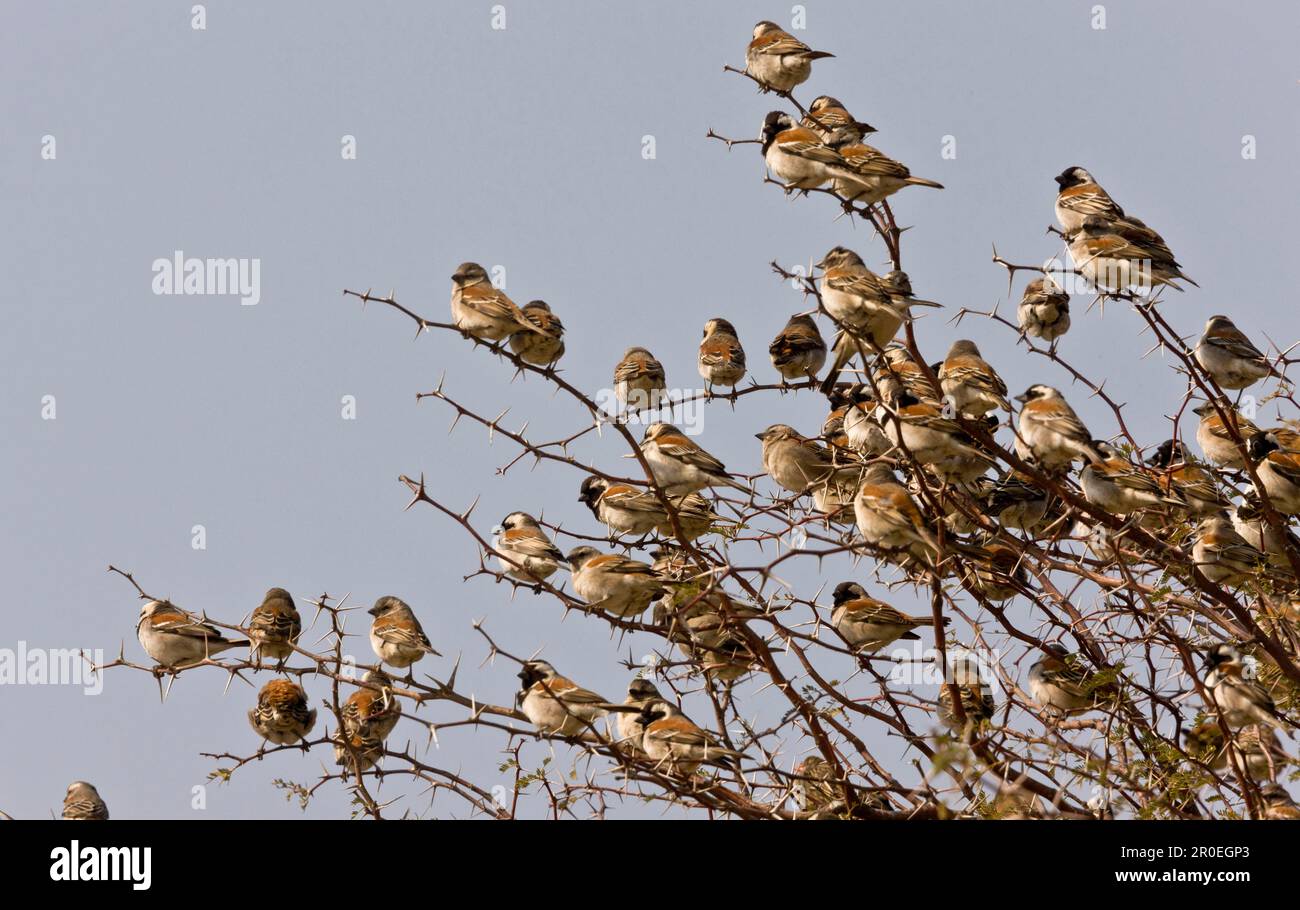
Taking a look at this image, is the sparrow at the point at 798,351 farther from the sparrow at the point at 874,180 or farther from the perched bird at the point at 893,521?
the perched bird at the point at 893,521

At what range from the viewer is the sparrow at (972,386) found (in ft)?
29.5

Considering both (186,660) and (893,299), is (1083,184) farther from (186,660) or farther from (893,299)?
(186,660)

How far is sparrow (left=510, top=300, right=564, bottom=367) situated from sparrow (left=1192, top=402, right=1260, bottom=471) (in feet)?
13.7

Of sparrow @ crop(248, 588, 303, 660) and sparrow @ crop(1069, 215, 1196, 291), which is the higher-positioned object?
sparrow @ crop(1069, 215, 1196, 291)

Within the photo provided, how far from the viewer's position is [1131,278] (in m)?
8.97

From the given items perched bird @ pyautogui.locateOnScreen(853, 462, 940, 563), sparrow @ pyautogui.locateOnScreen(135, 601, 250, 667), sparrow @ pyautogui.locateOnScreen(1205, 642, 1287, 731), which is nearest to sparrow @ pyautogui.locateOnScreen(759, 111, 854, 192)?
perched bird @ pyautogui.locateOnScreen(853, 462, 940, 563)

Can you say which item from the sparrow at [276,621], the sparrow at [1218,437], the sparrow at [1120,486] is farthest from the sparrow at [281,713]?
the sparrow at [1218,437]

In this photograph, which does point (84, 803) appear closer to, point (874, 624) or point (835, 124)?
point (874, 624)

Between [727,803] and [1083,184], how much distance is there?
562cm

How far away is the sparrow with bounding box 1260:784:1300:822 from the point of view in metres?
8.04

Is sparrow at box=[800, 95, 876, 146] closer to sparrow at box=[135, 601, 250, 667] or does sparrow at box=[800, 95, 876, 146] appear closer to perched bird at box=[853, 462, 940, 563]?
perched bird at box=[853, 462, 940, 563]

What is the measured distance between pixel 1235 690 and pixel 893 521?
2.01 m

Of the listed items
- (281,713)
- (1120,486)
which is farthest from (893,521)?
(281,713)
